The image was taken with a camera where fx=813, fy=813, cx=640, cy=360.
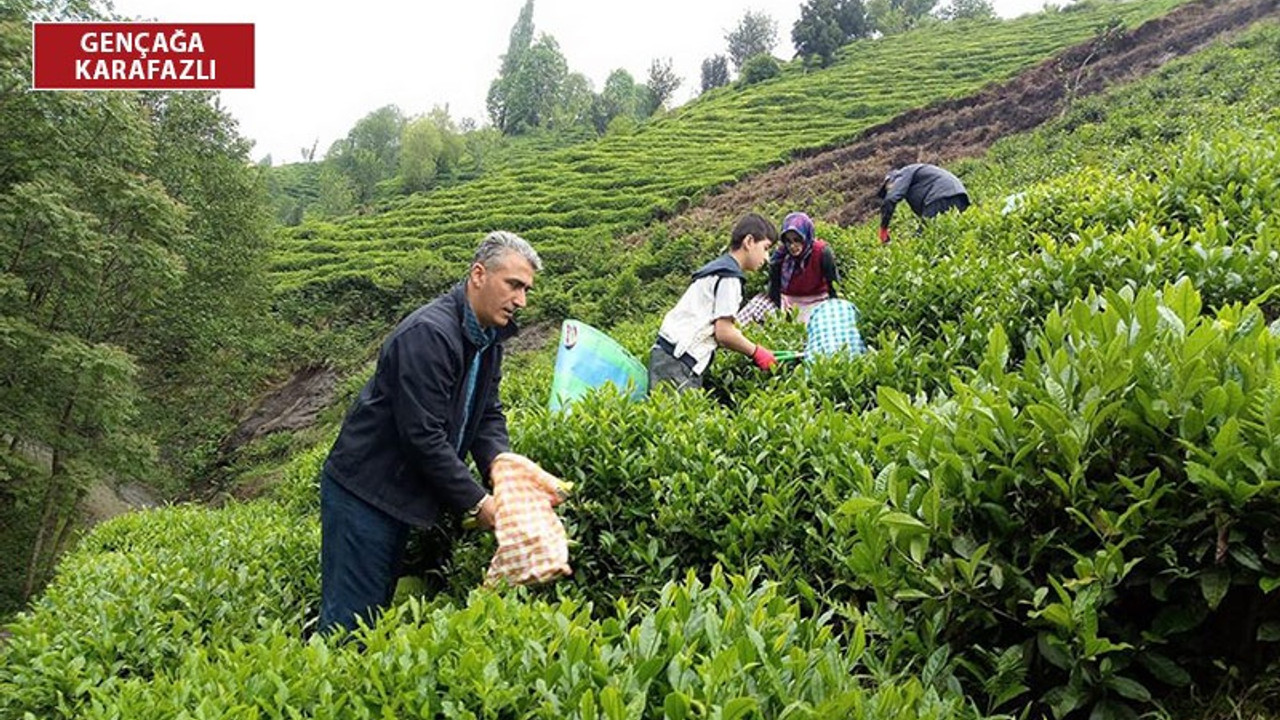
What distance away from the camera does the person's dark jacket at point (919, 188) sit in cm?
713

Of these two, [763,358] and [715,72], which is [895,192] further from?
[715,72]

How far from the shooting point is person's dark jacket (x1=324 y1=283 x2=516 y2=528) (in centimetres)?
286

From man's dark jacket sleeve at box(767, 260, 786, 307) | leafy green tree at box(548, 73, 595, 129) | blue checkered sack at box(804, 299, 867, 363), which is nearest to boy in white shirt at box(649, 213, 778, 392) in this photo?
blue checkered sack at box(804, 299, 867, 363)

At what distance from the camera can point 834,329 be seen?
14.7 ft

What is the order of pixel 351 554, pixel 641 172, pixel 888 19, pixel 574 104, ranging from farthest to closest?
pixel 574 104, pixel 888 19, pixel 641 172, pixel 351 554

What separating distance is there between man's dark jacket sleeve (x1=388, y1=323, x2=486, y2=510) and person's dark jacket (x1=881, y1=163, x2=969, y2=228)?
17.2 feet

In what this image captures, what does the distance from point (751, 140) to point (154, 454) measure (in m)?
24.9

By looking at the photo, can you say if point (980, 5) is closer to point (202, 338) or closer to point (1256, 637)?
point (202, 338)

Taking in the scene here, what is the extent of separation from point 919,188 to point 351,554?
20.2 feet

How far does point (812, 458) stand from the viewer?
9.26ft

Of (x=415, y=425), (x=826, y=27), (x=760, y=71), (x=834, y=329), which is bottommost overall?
(x=415, y=425)

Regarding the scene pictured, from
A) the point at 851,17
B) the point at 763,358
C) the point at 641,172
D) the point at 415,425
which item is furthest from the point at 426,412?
the point at 851,17

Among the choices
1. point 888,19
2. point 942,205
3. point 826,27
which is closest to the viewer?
point 942,205

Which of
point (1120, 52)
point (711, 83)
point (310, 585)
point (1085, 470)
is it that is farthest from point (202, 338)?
point (711, 83)
